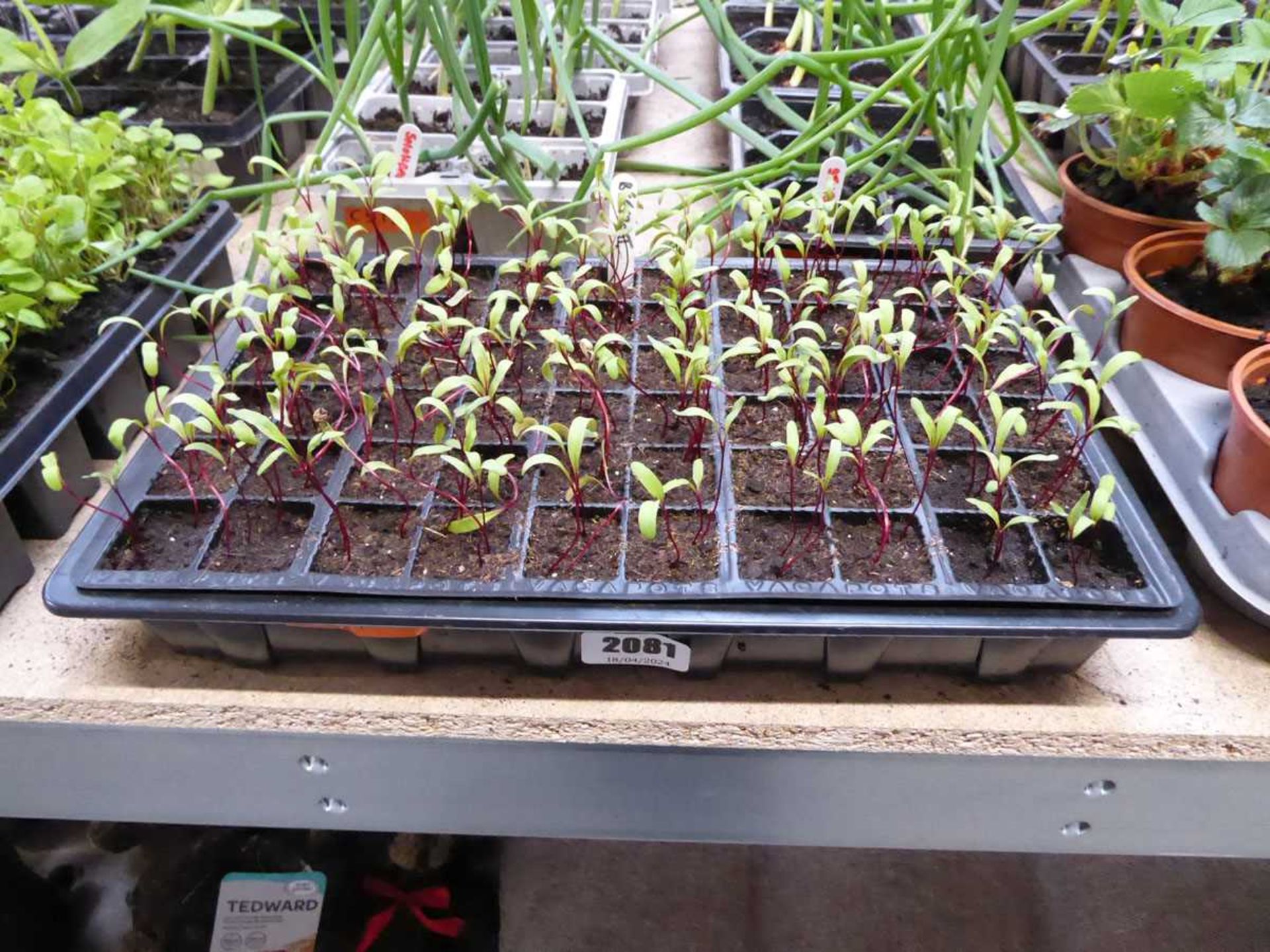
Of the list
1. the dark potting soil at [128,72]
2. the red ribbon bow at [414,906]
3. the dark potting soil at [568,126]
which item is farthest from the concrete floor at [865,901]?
the dark potting soil at [128,72]

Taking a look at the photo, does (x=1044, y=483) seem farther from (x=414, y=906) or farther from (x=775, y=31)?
(x=775, y=31)

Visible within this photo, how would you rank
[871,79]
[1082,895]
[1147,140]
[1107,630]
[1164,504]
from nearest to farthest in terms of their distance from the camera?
1. [1107,630]
2. [1164,504]
3. [1147,140]
4. [1082,895]
5. [871,79]

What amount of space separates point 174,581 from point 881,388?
20.4 inches

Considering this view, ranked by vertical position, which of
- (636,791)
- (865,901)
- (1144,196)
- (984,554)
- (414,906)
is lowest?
(865,901)

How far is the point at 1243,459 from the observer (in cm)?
60

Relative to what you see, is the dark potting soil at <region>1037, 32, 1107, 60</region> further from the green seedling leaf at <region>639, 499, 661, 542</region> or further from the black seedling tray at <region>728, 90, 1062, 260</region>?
the green seedling leaf at <region>639, 499, 661, 542</region>

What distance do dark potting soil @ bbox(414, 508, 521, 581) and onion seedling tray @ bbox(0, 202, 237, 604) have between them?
0.28m

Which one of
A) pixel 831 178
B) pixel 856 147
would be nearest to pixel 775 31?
pixel 856 147

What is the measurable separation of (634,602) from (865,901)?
2.25 ft

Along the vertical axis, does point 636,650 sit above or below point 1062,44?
below

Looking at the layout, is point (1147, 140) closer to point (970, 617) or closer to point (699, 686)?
point (970, 617)

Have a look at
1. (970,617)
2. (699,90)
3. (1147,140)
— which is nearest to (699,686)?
(970,617)

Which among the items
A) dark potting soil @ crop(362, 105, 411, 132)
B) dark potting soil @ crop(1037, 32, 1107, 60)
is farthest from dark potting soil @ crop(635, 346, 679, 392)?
dark potting soil @ crop(1037, 32, 1107, 60)

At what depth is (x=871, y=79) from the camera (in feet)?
4.53
